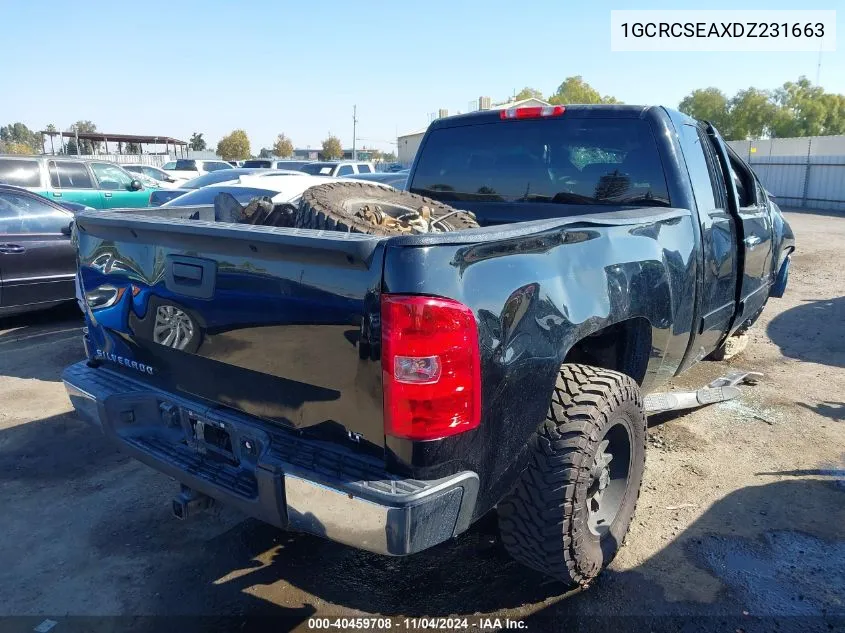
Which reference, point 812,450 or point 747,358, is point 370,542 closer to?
point 812,450

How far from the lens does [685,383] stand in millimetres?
5363

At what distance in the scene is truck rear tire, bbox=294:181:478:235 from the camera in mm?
3002

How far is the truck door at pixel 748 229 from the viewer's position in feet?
13.3

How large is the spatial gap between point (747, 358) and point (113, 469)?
5.28m

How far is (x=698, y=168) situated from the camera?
3674mm

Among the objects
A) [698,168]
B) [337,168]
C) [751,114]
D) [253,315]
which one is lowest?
[253,315]

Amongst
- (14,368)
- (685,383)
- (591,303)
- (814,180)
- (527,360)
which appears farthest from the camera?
(814,180)

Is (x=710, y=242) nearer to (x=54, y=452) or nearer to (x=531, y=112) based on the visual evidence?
(x=531, y=112)

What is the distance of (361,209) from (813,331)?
224 inches

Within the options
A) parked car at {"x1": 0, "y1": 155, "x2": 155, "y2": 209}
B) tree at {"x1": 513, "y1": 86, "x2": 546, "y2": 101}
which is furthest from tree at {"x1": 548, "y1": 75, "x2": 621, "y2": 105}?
parked car at {"x1": 0, "y1": 155, "x2": 155, "y2": 209}

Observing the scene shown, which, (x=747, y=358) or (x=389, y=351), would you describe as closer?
(x=389, y=351)

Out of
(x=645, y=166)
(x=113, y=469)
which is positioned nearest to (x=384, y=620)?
(x=113, y=469)

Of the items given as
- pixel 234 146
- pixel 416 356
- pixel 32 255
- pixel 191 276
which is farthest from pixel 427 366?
pixel 234 146

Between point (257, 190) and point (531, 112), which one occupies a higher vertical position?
point (531, 112)
